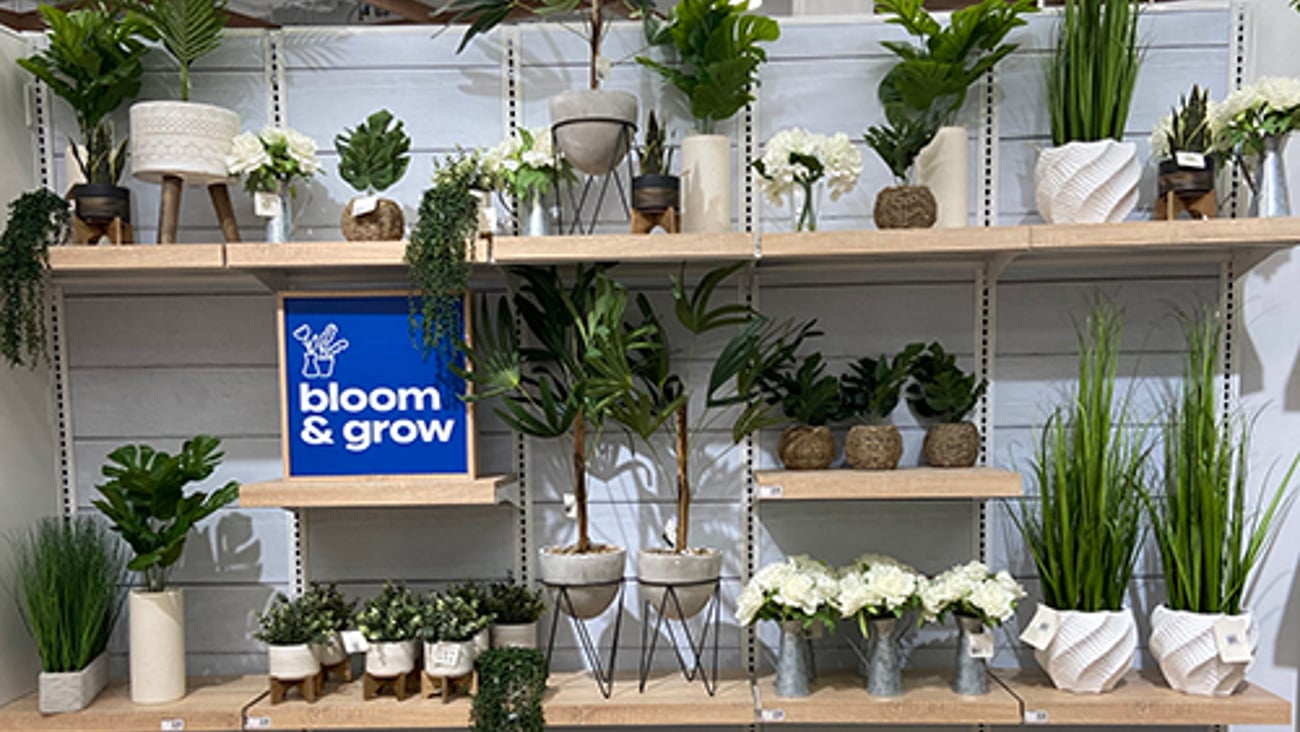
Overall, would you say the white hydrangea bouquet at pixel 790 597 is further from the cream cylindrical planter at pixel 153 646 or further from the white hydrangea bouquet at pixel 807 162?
the cream cylindrical planter at pixel 153 646

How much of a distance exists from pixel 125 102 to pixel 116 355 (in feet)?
2.17

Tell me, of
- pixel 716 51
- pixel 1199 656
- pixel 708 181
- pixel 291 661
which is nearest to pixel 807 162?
pixel 708 181

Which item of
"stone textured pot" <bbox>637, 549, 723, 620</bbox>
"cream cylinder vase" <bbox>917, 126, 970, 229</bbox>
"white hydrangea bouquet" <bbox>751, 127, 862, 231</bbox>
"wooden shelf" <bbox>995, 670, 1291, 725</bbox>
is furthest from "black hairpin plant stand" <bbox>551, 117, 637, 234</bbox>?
"wooden shelf" <bbox>995, 670, 1291, 725</bbox>

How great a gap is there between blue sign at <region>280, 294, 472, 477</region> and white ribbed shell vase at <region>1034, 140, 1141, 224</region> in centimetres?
150

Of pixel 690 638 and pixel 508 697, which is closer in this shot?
pixel 508 697

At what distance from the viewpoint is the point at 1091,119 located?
80.7 inches

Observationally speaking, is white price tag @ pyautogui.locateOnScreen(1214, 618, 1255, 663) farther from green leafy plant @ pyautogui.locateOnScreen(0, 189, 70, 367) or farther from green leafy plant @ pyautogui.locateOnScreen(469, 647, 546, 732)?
green leafy plant @ pyautogui.locateOnScreen(0, 189, 70, 367)

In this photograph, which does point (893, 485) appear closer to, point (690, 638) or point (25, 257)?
point (690, 638)

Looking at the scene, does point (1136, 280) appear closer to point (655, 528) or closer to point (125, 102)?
point (655, 528)

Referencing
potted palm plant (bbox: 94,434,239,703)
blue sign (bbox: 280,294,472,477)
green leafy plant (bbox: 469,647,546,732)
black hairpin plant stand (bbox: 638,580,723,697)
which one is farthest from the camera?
black hairpin plant stand (bbox: 638,580,723,697)

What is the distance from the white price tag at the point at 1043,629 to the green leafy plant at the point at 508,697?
115 centimetres

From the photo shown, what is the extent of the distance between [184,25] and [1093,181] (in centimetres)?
218

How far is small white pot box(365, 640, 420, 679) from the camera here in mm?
2018

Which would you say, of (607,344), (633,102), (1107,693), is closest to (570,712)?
(607,344)
